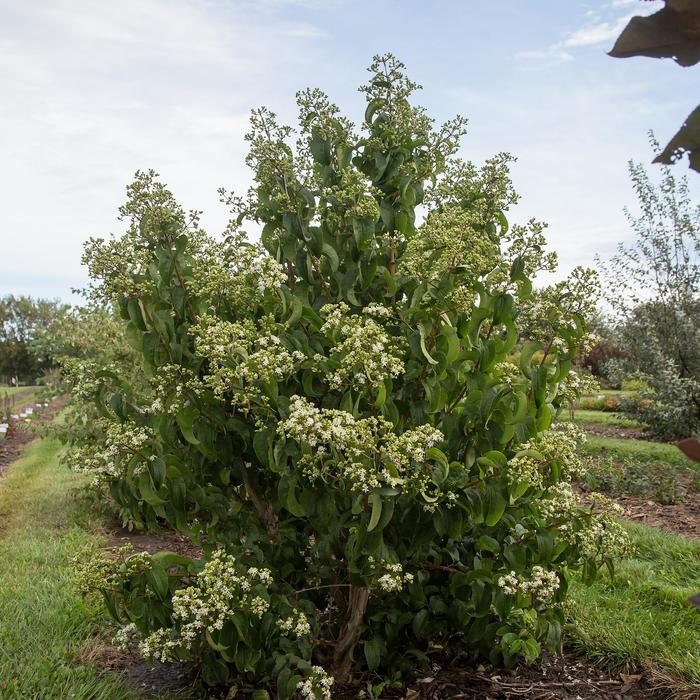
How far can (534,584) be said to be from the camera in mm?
3023

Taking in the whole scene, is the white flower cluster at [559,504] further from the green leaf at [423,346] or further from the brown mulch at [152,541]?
the brown mulch at [152,541]

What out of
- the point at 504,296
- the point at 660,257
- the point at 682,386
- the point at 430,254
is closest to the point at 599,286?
the point at 504,296

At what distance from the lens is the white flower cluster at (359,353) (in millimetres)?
2668

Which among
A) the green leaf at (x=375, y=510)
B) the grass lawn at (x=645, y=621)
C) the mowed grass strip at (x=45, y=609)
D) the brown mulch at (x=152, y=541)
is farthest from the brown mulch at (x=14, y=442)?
the green leaf at (x=375, y=510)

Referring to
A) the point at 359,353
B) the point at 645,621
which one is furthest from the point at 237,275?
the point at 645,621

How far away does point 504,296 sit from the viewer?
9.87 feet

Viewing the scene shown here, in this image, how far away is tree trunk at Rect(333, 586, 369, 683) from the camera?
3.37 m

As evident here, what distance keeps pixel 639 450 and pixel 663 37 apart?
1082 cm

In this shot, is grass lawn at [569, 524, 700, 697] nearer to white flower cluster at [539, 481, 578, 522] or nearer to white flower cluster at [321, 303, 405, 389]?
white flower cluster at [539, 481, 578, 522]

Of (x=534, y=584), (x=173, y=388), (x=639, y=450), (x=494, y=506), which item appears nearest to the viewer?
(x=494, y=506)

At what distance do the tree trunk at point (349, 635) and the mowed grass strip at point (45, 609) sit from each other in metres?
1.04

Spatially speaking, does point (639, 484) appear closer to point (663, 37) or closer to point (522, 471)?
point (522, 471)

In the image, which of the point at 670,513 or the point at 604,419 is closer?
the point at 670,513

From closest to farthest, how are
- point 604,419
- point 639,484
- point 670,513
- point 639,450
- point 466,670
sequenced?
1. point 466,670
2. point 670,513
3. point 639,484
4. point 639,450
5. point 604,419
